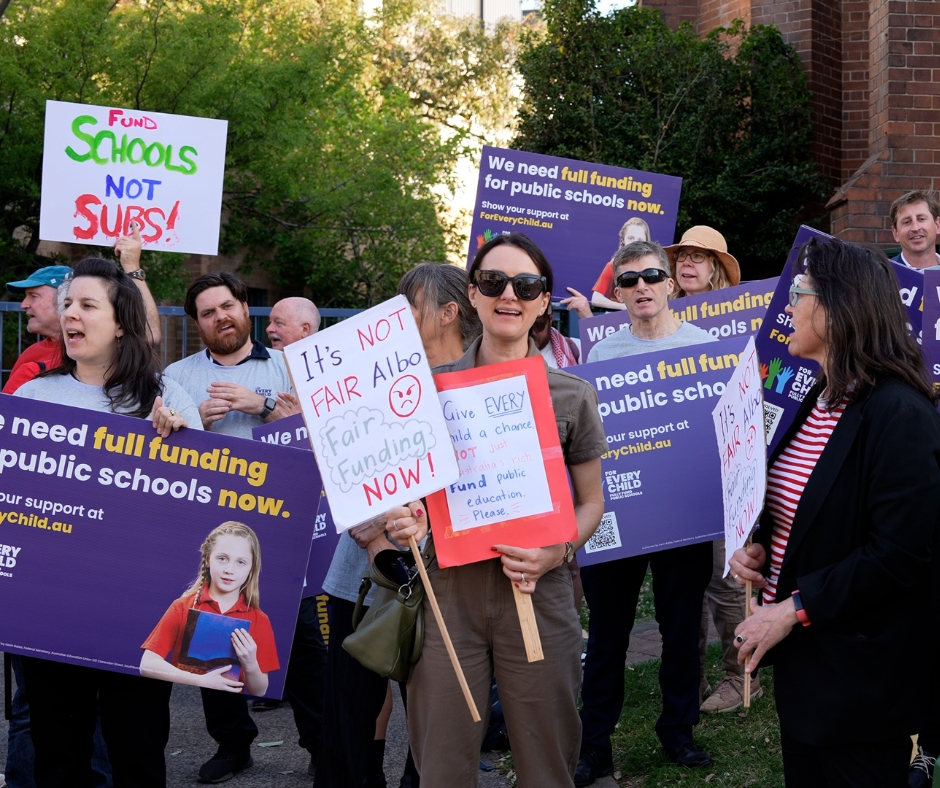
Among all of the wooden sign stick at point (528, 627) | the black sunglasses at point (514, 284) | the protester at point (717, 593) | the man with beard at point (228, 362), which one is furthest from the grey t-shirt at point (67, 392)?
the protester at point (717, 593)

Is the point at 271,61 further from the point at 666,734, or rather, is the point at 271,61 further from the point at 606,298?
the point at 666,734

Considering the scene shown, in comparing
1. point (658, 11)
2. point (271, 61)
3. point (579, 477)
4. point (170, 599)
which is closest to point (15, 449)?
point (170, 599)

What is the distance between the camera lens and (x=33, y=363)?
15.4 feet

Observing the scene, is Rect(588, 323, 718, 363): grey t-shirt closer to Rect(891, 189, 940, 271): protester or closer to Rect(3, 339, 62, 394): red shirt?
Rect(891, 189, 940, 271): protester

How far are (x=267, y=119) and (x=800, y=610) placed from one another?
43.8 ft

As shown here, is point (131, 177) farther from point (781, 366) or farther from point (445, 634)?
point (445, 634)

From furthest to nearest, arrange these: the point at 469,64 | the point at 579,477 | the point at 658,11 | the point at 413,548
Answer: the point at 469,64
the point at 658,11
the point at 579,477
the point at 413,548

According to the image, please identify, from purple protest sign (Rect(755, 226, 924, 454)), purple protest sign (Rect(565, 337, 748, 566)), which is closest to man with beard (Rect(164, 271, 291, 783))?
purple protest sign (Rect(565, 337, 748, 566))

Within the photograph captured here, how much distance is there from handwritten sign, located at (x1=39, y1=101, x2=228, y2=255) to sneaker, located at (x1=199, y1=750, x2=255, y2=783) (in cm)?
268

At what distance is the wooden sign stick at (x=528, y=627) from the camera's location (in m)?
2.97

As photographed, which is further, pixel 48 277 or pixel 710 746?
pixel 48 277

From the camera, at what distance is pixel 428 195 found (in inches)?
691

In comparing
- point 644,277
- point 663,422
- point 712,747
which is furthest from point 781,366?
point 712,747

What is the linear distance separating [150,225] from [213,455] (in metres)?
2.64
